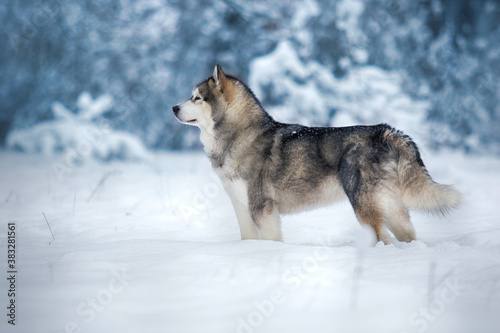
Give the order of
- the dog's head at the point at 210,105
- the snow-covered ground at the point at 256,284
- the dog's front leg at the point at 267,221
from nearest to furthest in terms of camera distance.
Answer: the snow-covered ground at the point at 256,284, the dog's front leg at the point at 267,221, the dog's head at the point at 210,105

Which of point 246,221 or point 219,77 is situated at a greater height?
point 219,77

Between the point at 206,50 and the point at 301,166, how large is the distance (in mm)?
11106

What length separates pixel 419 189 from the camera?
3.39m

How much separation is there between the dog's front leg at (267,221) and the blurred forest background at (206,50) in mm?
9638

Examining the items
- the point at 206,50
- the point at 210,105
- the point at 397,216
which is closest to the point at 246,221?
the point at 210,105

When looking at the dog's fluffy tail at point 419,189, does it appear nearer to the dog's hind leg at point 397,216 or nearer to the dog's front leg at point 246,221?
the dog's hind leg at point 397,216

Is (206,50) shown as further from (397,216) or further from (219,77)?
(397,216)

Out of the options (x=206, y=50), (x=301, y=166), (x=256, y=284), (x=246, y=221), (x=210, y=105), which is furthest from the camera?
(x=206, y=50)

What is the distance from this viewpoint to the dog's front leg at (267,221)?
12.6 feet

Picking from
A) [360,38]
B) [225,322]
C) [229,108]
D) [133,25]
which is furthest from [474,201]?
[133,25]

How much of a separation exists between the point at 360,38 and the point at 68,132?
8.68 metres

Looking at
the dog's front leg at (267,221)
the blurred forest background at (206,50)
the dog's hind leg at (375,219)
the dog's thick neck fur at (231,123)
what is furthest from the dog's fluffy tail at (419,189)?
the blurred forest background at (206,50)

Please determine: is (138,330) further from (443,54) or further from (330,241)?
(443,54)

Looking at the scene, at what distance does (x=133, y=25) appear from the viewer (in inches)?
560
